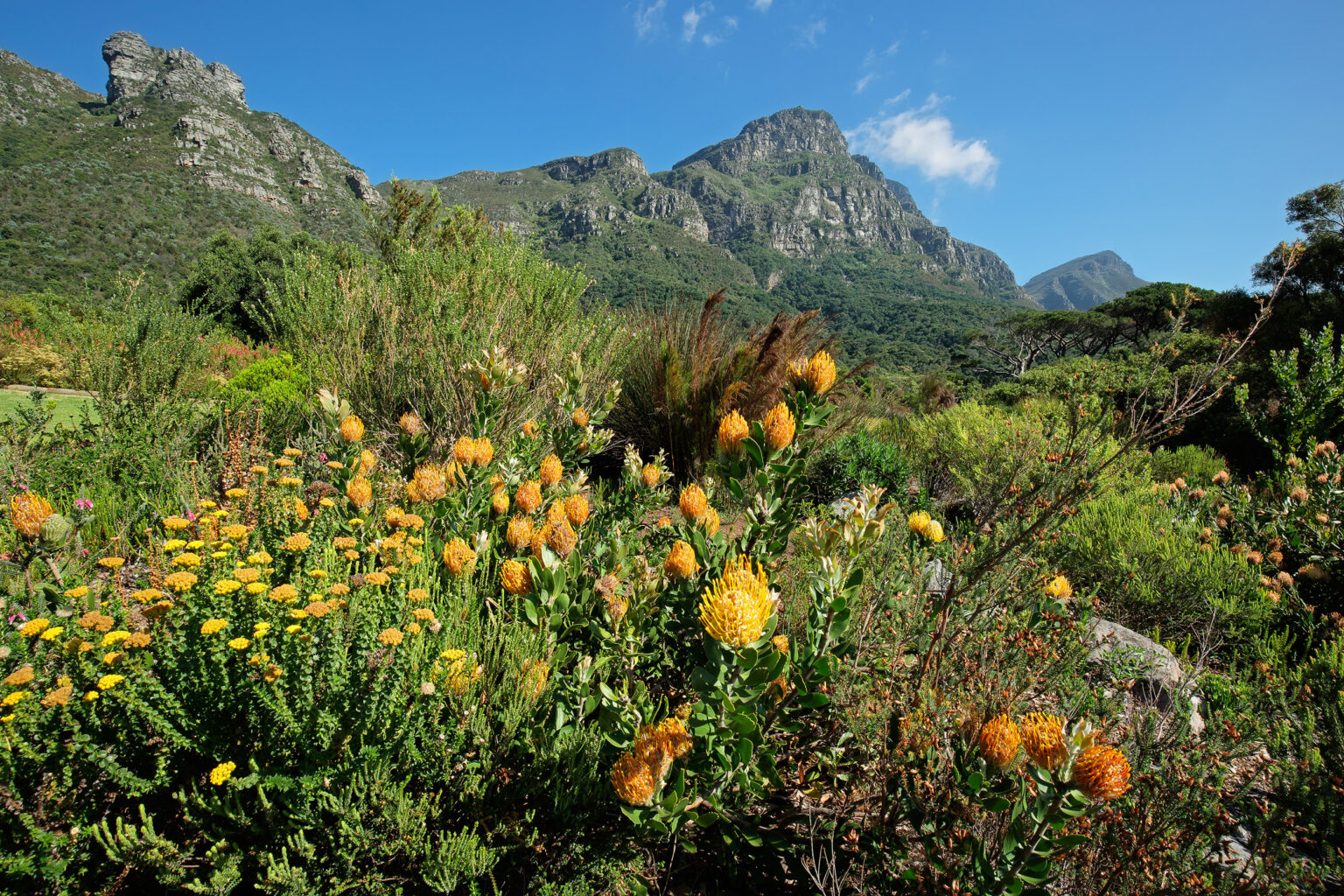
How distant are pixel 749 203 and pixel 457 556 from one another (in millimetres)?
131508

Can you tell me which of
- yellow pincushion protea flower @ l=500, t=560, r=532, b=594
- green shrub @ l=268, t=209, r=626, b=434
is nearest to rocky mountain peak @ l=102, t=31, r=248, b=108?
green shrub @ l=268, t=209, r=626, b=434

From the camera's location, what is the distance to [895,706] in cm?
141

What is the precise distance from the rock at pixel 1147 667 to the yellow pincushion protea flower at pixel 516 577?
87.3 inches

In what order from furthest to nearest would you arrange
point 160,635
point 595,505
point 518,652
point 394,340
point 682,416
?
point 682,416 → point 394,340 → point 595,505 → point 518,652 → point 160,635

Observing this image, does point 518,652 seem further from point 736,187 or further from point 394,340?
point 736,187

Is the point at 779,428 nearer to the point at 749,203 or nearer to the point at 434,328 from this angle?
the point at 434,328

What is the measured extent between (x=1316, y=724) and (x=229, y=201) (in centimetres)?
5174

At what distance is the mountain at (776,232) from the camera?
6241cm

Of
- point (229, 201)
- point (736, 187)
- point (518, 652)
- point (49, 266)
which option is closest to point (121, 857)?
point (518, 652)

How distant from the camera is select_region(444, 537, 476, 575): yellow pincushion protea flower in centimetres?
153

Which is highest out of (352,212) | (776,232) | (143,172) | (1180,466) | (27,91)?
(776,232)

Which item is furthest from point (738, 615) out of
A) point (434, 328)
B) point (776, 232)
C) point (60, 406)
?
point (776, 232)

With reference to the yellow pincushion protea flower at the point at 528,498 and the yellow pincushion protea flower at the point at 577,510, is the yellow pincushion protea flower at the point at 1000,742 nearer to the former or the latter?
the yellow pincushion protea flower at the point at 577,510

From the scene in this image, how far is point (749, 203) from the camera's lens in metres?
119
